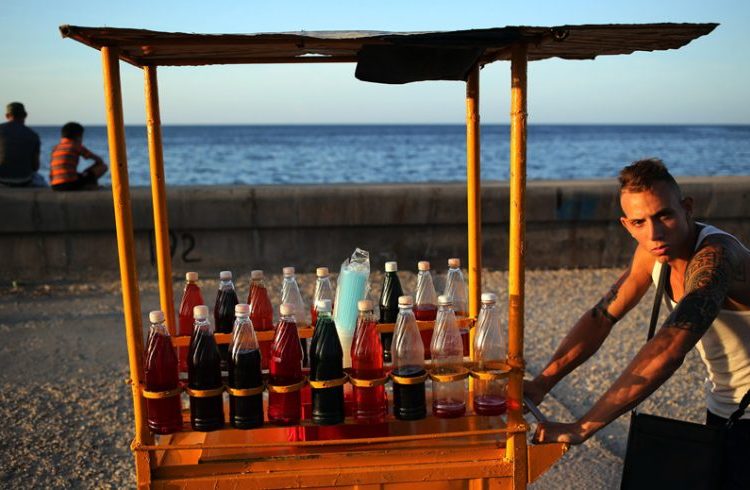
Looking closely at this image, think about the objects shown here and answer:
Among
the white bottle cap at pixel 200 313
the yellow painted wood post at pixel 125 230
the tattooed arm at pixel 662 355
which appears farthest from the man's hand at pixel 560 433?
the yellow painted wood post at pixel 125 230

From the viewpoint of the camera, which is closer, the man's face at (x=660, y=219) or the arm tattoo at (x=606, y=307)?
the man's face at (x=660, y=219)

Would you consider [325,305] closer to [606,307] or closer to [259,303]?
[259,303]

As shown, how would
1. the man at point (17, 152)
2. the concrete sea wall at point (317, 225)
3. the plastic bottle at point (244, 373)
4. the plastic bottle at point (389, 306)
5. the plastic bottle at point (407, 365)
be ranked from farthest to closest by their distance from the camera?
the man at point (17, 152) < the concrete sea wall at point (317, 225) < the plastic bottle at point (389, 306) < the plastic bottle at point (407, 365) < the plastic bottle at point (244, 373)

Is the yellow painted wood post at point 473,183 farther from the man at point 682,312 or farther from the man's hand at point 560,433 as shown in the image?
the man's hand at point 560,433

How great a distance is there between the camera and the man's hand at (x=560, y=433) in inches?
104

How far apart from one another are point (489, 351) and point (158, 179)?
1721 millimetres

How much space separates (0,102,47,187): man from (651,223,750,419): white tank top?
8778mm

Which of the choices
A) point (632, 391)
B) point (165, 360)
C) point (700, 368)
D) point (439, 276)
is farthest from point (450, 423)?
point (439, 276)

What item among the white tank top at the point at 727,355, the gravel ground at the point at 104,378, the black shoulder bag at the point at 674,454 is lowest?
the gravel ground at the point at 104,378

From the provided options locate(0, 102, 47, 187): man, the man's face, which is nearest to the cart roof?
the man's face

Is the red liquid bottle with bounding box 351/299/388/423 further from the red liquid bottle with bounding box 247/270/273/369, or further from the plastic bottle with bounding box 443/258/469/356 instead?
the plastic bottle with bounding box 443/258/469/356

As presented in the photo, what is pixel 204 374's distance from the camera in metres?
2.68

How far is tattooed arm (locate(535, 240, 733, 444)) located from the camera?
8.36 ft

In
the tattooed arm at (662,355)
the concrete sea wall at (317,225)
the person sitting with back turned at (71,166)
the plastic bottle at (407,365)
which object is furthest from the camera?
the person sitting with back turned at (71,166)
